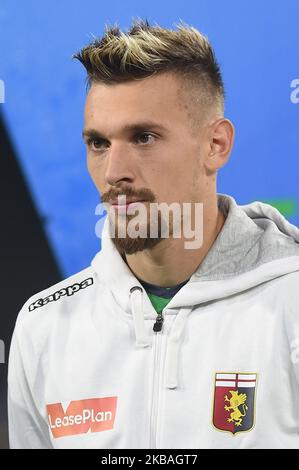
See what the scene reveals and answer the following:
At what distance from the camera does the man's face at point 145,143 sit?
1689 mm

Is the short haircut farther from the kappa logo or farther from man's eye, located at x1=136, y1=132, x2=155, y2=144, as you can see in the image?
the kappa logo

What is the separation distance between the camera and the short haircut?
1686 mm

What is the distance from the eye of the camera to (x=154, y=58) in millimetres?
1683

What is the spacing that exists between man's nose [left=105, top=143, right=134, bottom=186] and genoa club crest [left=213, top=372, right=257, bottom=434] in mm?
462

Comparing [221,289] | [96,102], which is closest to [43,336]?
[221,289]

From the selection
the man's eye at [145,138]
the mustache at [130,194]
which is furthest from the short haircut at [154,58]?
the mustache at [130,194]

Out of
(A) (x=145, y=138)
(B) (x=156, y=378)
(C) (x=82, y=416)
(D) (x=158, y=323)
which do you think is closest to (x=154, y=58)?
(A) (x=145, y=138)

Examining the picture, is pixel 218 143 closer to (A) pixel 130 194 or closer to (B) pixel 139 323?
(A) pixel 130 194

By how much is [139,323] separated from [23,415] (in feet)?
1.24

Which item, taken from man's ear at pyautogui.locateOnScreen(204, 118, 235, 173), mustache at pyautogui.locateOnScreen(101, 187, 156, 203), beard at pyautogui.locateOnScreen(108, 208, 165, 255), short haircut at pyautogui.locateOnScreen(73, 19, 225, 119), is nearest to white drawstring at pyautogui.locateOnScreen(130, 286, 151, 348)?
beard at pyautogui.locateOnScreen(108, 208, 165, 255)

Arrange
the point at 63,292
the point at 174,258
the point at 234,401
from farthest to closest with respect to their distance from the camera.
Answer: the point at 63,292 → the point at 174,258 → the point at 234,401

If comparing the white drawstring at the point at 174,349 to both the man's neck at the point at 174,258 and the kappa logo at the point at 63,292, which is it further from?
the kappa logo at the point at 63,292

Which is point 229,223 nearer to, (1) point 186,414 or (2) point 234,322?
(2) point 234,322

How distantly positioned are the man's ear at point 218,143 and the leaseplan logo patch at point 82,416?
0.56 meters
